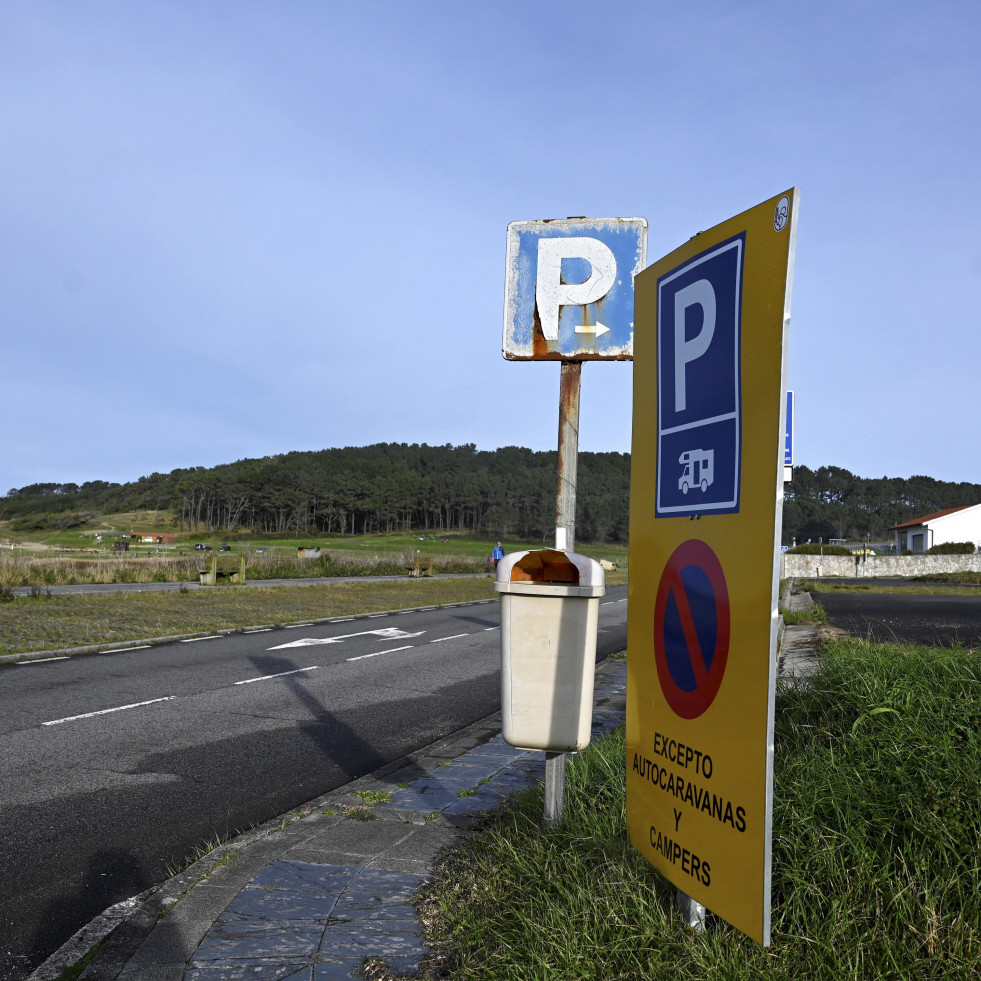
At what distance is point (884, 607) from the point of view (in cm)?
2008

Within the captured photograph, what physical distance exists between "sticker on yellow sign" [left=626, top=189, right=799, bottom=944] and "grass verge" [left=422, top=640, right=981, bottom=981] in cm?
21

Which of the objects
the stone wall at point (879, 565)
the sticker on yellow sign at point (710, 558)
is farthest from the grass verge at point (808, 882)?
the stone wall at point (879, 565)

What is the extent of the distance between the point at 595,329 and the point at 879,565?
187ft

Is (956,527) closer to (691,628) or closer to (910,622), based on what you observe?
(910,622)

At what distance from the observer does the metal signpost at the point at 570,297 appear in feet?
14.3

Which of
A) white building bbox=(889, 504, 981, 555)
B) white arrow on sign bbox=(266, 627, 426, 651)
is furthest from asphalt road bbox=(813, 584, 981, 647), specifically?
white building bbox=(889, 504, 981, 555)

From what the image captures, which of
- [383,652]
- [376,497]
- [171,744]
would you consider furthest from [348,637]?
[376,497]

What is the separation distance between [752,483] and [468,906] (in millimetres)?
2060

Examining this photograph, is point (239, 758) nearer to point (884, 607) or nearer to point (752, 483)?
point (752, 483)

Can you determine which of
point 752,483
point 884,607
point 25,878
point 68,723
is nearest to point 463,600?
point 884,607

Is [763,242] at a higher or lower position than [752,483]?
higher

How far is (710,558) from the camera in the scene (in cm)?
254

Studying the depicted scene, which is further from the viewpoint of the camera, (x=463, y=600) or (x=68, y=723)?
(x=463, y=600)

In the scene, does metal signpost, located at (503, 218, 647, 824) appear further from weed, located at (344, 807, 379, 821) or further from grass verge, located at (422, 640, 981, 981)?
weed, located at (344, 807, 379, 821)
